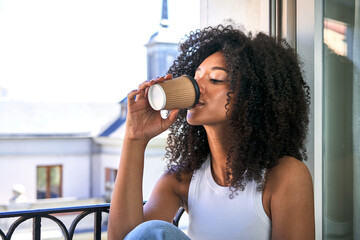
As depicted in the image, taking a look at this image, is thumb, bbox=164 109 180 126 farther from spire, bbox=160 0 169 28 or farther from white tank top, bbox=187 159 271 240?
spire, bbox=160 0 169 28

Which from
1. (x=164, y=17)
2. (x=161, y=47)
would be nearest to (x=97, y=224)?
(x=161, y=47)

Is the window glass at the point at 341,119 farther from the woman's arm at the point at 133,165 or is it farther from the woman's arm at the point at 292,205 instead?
the woman's arm at the point at 133,165

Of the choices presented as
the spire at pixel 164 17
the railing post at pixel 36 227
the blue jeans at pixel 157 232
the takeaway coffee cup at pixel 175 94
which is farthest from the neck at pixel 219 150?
the spire at pixel 164 17

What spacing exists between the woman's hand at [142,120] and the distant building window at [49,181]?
488 inches

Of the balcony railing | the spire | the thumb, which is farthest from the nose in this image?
the spire

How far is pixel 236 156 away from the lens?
808mm

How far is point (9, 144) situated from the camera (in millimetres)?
12359

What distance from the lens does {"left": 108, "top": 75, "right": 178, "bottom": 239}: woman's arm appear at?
2.77 feet

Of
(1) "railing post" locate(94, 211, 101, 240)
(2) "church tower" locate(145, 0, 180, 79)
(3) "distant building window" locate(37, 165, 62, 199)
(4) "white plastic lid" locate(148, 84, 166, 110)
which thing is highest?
(2) "church tower" locate(145, 0, 180, 79)

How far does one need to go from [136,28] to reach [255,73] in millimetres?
16175

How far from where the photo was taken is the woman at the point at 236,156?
0.77m

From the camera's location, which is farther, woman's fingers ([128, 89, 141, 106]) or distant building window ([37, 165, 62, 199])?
distant building window ([37, 165, 62, 199])

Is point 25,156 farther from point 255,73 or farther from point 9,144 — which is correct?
point 255,73

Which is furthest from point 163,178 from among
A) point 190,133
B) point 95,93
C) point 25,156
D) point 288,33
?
point 95,93
